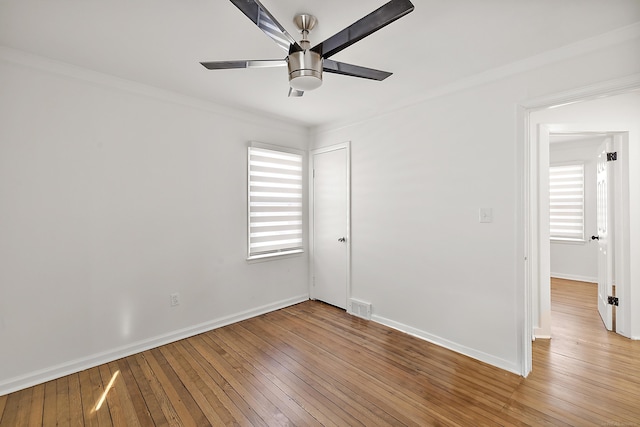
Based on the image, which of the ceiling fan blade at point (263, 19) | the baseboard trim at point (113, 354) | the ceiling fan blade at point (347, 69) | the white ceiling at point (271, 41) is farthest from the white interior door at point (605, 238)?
the baseboard trim at point (113, 354)

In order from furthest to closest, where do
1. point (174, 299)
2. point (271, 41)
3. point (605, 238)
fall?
1. point (605, 238)
2. point (174, 299)
3. point (271, 41)

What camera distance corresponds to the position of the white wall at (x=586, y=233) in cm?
499

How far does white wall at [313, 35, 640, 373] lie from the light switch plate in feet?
0.15

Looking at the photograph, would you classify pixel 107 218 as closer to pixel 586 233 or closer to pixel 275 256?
pixel 275 256

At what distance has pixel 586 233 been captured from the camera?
5.07 m

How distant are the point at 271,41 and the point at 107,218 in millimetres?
2077

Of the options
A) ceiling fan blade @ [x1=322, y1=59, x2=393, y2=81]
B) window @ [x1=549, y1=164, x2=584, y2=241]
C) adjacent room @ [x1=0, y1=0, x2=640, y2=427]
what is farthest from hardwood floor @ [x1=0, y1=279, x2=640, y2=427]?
window @ [x1=549, y1=164, x2=584, y2=241]

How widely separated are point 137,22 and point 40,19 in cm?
60

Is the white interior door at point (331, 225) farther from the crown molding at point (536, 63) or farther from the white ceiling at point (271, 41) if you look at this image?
the white ceiling at point (271, 41)

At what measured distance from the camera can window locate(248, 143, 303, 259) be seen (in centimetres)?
357

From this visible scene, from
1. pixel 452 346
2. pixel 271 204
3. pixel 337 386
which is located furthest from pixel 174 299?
pixel 452 346

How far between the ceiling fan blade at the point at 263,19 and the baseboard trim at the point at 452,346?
110 inches

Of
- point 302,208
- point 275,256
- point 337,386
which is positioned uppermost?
point 302,208

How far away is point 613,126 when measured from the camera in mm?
2902
